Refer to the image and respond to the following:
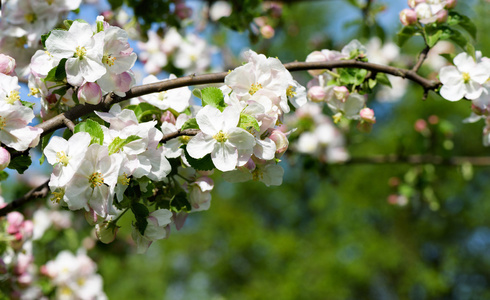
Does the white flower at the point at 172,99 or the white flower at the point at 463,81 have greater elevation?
the white flower at the point at 463,81

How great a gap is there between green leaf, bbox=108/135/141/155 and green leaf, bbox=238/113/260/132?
0.71 ft

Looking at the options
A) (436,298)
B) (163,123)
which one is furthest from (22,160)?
(436,298)

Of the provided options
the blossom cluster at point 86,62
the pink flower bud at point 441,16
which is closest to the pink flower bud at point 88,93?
the blossom cluster at point 86,62

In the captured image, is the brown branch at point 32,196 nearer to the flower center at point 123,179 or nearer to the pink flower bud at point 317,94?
the flower center at point 123,179

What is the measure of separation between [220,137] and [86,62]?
33cm

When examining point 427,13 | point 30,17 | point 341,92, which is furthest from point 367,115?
point 30,17

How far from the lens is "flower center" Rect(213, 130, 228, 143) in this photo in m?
0.99

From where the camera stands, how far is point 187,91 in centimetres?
128

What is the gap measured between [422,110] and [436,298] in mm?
5440

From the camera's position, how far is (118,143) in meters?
0.97

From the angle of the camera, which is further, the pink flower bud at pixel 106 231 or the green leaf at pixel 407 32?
the green leaf at pixel 407 32

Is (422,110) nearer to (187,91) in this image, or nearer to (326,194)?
(326,194)

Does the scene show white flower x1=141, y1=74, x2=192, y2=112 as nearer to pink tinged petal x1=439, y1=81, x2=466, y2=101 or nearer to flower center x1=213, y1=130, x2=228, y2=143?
flower center x1=213, y1=130, x2=228, y2=143

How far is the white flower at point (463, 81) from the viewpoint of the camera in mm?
1316
